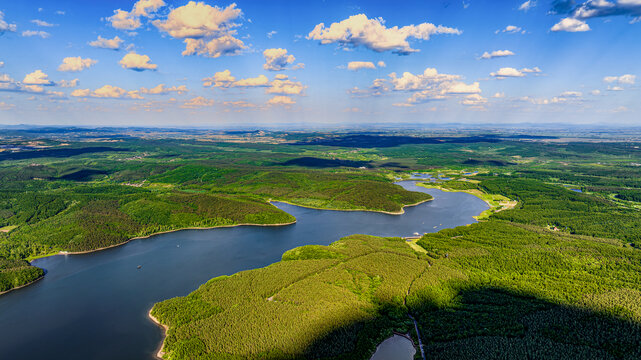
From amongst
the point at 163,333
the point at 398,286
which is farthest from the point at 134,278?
the point at 398,286

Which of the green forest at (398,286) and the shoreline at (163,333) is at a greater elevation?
the green forest at (398,286)

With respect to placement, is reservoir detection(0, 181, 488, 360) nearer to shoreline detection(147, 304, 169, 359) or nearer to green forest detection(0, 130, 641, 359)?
shoreline detection(147, 304, 169, 359)

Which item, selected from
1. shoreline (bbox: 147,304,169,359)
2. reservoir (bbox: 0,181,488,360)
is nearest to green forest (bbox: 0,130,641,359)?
shoreline (bbox: 147,304,169,359)

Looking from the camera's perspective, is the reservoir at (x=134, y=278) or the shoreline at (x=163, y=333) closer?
the shoreline at (x=163, y=333)

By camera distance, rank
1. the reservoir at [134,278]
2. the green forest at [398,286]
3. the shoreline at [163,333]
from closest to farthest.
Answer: the green forest at [398,286], the shoreline at [163,333], the reservoir at [134,278]

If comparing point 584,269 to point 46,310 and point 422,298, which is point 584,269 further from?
point 46,310

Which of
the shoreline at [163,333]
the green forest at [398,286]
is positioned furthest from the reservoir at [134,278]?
the green forest at [398,286]

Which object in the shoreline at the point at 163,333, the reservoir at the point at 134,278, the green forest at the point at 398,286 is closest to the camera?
the green forest at the point at 398,286

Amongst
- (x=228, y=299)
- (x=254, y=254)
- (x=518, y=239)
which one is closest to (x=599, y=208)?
(x=518, y=239)

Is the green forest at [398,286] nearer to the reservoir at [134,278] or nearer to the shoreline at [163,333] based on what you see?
the shoreline at [163,333]
